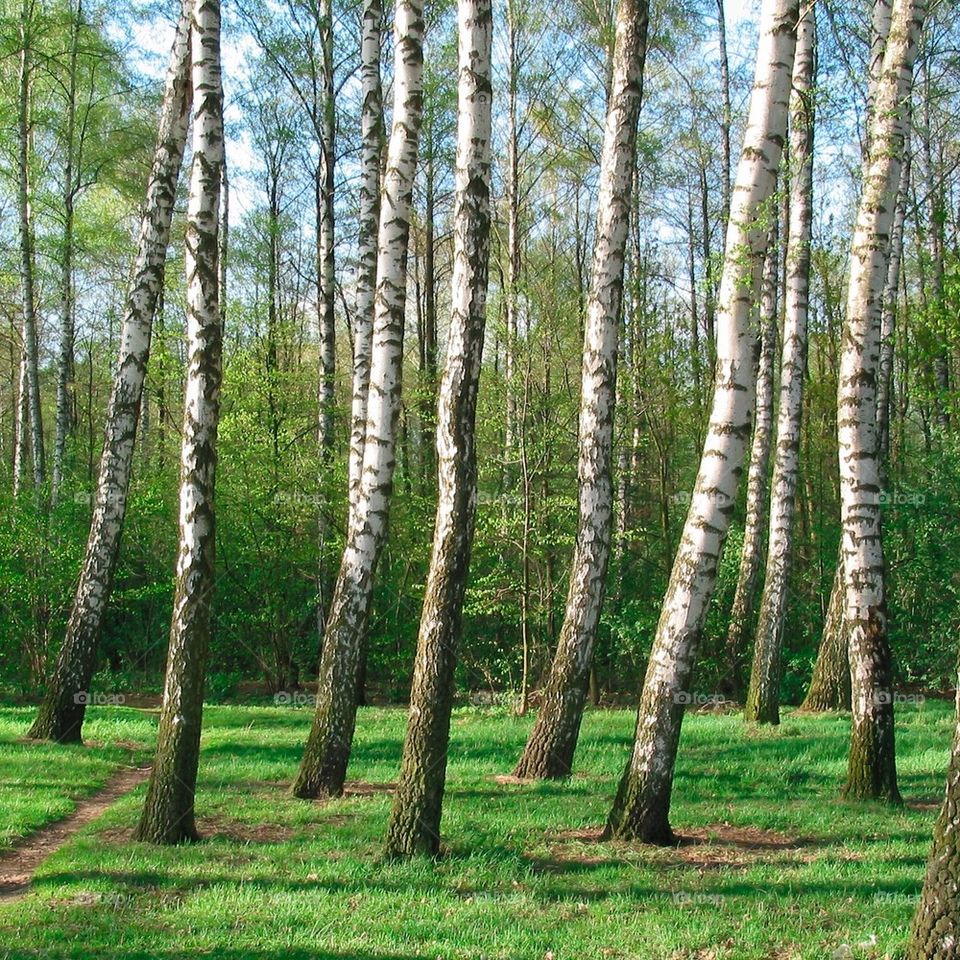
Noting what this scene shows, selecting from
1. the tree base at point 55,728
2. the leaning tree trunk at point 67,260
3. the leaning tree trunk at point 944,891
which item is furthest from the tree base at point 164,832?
the leaning tree trunk at point 67,260

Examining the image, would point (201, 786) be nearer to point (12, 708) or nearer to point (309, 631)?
point (12, 708)

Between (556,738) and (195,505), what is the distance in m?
4.30

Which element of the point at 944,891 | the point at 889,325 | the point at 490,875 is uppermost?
the point at 889,325

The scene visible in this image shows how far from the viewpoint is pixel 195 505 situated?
7.39 m

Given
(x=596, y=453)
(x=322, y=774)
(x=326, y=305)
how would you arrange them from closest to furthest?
1. (x=322, y=774)
2. (x=596, y=453)
3. (x=326, y=305)

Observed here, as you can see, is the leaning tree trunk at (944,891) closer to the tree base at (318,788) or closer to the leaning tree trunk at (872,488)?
the leaning tree trunk at (872,488)

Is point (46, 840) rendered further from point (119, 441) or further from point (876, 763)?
point (876, 763)

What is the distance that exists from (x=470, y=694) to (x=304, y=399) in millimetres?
7767

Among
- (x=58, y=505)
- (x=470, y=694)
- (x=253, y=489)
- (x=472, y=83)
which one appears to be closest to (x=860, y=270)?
(x=472, y=83)

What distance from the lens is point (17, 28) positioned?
61.5 feet

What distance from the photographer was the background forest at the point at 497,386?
1689cm

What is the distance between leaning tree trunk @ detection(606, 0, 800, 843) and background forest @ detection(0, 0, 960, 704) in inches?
276

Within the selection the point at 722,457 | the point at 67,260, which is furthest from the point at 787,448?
the point at 67,260

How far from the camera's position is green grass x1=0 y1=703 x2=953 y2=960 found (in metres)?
5.12
